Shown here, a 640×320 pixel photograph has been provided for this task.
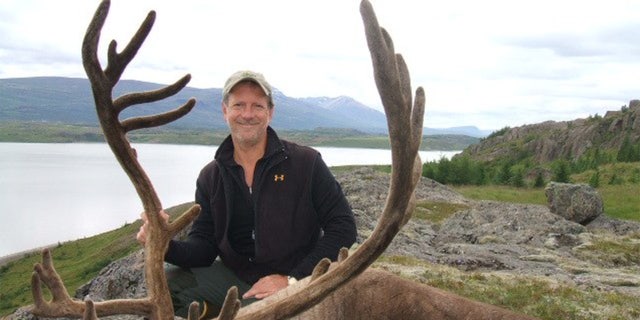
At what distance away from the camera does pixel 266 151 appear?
578cm

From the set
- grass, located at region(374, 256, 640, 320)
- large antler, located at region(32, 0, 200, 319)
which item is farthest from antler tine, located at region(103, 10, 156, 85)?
grass, located at region(374, 256, 640, 320)

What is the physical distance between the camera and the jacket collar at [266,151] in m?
5.75

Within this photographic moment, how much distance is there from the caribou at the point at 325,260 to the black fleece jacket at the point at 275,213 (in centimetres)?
86

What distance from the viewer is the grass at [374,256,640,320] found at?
7.85 metres

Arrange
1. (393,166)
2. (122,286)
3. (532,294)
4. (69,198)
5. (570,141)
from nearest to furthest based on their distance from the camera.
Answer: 1. (393,166)
2. (532,294)
3. (122,286)
4. (69,198)
5. (570,141)

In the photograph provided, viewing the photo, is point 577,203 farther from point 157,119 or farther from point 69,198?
point 69,198

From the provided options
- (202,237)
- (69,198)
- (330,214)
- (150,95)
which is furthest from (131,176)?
(69,198)

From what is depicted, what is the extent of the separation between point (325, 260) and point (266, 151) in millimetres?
1798

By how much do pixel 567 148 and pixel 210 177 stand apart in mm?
78643

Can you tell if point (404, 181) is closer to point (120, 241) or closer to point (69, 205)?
point (120, 241)

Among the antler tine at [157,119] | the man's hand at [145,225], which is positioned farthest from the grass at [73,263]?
the antler tine at [157,119]

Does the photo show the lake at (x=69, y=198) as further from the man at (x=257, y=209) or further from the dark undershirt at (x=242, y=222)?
the dark undershirt at (x=242, y=222)

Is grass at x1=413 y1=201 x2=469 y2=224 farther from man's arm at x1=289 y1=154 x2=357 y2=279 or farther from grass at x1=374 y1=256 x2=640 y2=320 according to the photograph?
man's arm at x1=289 y1=154 x2=357 y2=279

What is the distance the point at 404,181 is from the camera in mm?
3934
